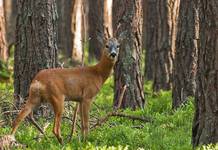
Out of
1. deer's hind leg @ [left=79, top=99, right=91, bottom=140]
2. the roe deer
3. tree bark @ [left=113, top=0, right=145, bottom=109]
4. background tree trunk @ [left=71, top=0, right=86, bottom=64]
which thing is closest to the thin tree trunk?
background tree trunk @ [left=71, top=0, right=86, bottom=64]

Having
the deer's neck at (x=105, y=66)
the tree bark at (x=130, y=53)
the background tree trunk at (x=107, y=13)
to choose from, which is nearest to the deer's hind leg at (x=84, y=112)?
the deer's neck at (x=105, y=66)

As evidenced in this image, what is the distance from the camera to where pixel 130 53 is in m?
13.0

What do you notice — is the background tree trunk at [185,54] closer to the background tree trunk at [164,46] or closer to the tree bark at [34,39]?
the tree bark at [34,39]

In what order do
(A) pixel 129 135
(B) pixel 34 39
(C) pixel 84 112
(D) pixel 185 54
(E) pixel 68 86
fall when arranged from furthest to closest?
(D) pixel 185 54 → (B) pixel 34 39 → (C) pixel 84 112 → (A) pixel 129 135 → (E) pixel 68 86

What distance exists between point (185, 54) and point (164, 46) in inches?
184

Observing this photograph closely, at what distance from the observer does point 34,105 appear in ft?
28.5

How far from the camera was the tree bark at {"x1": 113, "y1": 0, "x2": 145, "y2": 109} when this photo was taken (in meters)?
12.8

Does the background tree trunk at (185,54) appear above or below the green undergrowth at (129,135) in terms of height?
above

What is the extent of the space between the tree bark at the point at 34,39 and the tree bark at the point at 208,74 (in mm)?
4026

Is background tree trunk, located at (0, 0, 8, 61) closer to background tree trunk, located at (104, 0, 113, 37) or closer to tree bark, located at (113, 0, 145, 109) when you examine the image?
background tree trunk, located at (104, 0, 113, 37)

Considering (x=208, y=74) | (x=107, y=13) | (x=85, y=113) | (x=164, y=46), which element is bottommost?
(x=85, y=113)

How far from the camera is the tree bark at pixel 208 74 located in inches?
303

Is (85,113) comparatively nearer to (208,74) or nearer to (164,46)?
(208,74)

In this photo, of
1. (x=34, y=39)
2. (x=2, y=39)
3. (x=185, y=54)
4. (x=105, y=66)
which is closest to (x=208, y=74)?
(x=105, y=66)
